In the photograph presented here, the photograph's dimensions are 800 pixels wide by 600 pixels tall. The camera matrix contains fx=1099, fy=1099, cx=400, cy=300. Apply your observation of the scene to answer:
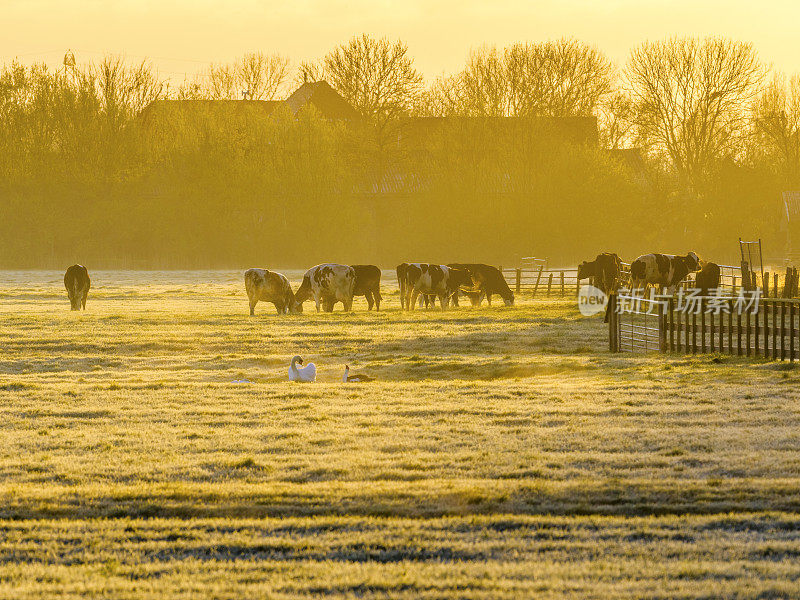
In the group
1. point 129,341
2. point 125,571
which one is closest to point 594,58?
point 129,341

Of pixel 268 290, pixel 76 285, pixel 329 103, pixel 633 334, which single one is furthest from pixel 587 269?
pixel 329 103

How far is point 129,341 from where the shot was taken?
21859 millimetres

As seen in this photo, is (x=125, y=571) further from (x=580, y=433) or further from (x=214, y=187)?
(x=214, y=187)

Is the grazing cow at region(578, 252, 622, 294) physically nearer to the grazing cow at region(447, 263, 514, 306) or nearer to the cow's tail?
the cow's tail

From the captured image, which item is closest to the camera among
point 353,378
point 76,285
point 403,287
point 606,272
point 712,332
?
point 353,378

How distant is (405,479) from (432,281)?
2490 cm

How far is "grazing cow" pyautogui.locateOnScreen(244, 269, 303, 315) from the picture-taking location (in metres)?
30.7

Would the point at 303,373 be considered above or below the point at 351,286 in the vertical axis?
below

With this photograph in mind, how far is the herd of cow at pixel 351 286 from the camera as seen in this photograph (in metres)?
31.0

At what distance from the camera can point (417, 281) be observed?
3322 cm

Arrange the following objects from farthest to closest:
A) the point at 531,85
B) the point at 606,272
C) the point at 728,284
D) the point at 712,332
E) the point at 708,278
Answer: the point at 531,85, the point at 728,284, the point at 606,272, the point at 708,278, the point at 712,332

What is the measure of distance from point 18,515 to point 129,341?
563 inches

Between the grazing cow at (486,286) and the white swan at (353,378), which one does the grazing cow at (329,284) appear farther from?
the white swan at (353,378)

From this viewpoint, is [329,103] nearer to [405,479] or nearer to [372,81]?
[372,81]
